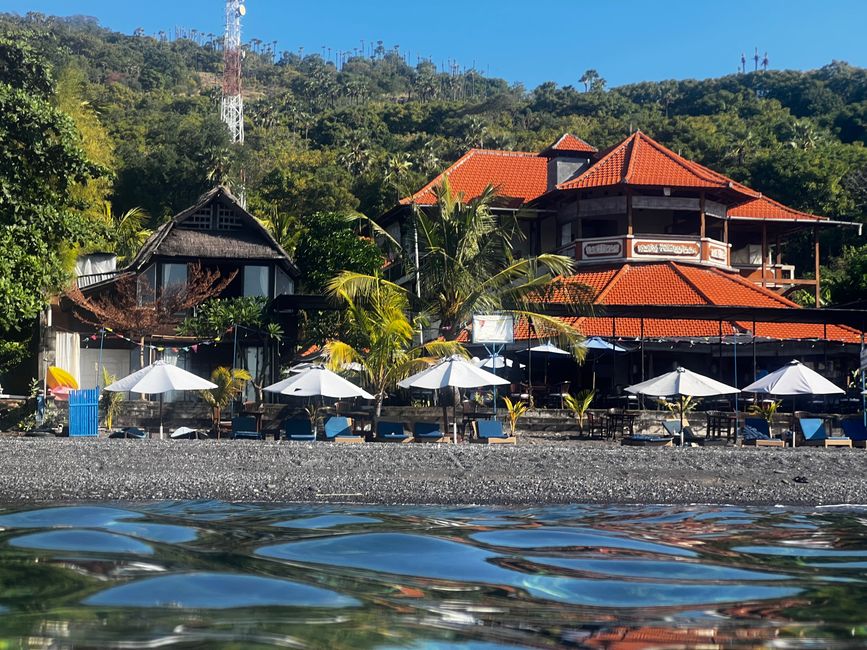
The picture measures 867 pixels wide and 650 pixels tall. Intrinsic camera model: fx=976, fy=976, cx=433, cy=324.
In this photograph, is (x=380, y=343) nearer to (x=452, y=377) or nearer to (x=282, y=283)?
(x=452, y=377)

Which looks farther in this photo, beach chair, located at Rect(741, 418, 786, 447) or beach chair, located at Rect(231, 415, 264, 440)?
beach chair, located at Rect(741, 418, 786, 447)

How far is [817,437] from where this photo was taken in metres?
19.5

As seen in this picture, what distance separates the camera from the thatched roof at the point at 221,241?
97.6 feet

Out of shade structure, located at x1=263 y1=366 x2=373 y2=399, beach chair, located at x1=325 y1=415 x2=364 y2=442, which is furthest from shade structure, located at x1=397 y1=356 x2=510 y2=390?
beach chair, located at x1=325 y1=415 x2=364 y2=442

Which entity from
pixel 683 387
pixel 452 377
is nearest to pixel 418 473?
pixel 452 377

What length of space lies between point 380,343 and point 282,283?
10.2 meters

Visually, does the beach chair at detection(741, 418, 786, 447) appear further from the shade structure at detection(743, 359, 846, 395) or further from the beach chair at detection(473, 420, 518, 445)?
the beach chair at detection(473, 420, 518, 445)

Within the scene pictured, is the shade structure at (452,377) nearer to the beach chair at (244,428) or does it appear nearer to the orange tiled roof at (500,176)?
the beach chair at (244,428)

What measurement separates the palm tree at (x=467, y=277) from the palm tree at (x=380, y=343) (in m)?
0.15

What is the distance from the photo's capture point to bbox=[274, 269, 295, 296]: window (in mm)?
30312

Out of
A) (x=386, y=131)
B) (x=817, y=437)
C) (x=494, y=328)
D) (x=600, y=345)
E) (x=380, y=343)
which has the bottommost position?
(x=817, y=437)

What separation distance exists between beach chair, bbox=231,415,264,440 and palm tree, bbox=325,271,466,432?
245 cm

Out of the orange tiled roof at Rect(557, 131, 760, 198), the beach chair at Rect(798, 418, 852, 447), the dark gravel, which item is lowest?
the dark gravel

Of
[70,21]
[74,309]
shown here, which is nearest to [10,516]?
[74,309]
